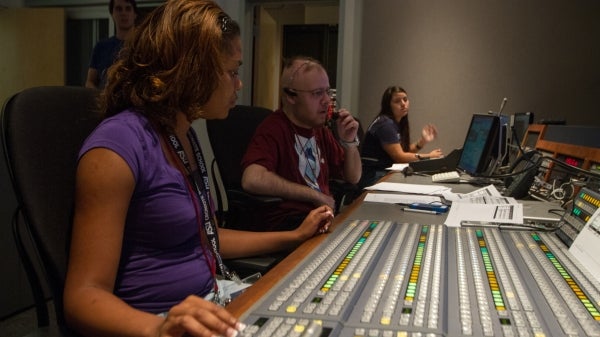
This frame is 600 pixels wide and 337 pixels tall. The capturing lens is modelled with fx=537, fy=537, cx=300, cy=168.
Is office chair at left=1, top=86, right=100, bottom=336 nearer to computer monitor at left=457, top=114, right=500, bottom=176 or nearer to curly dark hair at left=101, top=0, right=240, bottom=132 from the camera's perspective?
curly dark hair at left=101, top=0, right=240, bottom=132

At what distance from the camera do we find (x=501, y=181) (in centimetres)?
251

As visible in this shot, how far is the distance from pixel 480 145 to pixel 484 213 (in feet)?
3.86

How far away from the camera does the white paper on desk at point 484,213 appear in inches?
55.1

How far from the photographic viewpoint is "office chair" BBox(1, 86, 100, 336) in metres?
0.84

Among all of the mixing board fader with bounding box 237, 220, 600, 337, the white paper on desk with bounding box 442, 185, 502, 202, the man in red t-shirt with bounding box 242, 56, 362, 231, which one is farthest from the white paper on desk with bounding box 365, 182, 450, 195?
the mixing board fader with bounding box 237, 220, 600, 337

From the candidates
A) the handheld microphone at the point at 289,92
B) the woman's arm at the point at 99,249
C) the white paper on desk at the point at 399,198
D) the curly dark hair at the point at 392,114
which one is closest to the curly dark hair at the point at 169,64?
the woman's arm at the point at 99,249

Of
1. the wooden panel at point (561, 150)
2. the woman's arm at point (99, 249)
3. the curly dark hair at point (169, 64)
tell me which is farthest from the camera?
the wooden panel at point (561, 150)

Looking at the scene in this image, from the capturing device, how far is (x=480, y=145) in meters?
2.61

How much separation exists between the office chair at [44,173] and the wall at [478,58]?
4.04 m

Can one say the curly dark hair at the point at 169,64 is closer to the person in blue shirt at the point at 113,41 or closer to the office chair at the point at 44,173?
the office chair at the point at 44,173

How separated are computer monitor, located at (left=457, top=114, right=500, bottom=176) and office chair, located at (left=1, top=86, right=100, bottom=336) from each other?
1.99m

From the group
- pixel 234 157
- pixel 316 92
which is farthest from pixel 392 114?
pixel 234 157

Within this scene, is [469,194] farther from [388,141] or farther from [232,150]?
[388,141]

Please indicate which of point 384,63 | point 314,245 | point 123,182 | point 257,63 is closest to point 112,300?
point 123,182
